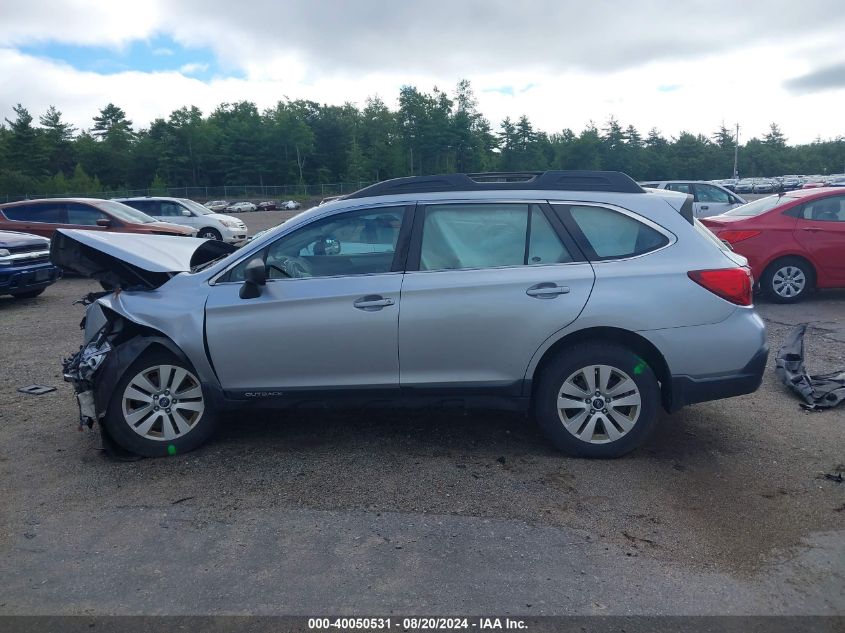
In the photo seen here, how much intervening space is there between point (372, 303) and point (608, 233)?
1.66m

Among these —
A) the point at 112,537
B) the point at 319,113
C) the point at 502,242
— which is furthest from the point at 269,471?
the point at 319,113

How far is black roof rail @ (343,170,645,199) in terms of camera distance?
5086mm

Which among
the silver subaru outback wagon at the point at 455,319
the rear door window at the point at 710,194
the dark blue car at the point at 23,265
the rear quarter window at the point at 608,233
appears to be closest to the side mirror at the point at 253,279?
the silver subaru outback wagon at the point at 455,319

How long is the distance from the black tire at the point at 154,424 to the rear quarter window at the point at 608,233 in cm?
277

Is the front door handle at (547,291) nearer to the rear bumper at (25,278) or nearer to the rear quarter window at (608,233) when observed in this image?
the rear quarter window at (608,233)

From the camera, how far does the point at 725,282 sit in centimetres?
473

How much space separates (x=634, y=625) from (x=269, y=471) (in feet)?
8.37

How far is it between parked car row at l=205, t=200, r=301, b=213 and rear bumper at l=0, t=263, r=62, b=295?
50960 mm

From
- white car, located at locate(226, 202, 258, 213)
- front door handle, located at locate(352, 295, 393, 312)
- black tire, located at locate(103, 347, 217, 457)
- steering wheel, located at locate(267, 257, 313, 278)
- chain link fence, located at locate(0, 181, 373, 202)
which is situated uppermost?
chain link fence, located at locate(0, 181, 373, 202)

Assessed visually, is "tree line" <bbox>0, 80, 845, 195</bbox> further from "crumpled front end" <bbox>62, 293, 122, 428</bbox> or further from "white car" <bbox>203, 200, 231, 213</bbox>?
"crumpled front end" <bbox>62, 293, 122, 428</bbox>

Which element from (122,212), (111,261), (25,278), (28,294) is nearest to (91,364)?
(111,261)

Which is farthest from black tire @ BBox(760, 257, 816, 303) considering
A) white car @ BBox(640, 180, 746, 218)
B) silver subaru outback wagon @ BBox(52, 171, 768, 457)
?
white car @ BBox(640, 180, 746, 218)

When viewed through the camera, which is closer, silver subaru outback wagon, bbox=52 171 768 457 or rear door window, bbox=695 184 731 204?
silver subaru outback wagon, bbox=52 171 768 457

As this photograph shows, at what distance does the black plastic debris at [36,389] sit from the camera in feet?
21.9
